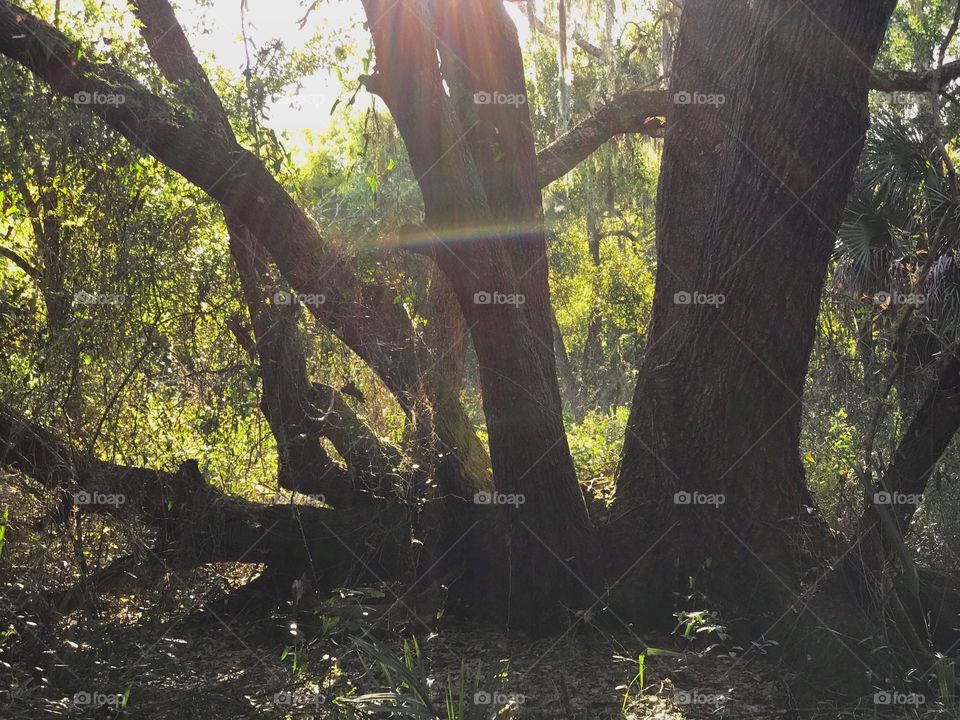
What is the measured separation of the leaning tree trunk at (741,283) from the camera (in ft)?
19.9

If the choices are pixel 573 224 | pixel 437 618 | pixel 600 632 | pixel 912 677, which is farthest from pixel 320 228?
pixel 573 224

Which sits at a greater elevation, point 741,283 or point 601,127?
point 601,127

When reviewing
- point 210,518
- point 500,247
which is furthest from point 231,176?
point 210,518

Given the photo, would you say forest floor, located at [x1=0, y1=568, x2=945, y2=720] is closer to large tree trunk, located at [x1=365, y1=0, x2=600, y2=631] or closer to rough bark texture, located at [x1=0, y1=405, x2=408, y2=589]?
rough bark texture, located at [x1=0, y1=405, x2=408, y2=589]

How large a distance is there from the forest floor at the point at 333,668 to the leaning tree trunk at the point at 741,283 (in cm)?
58

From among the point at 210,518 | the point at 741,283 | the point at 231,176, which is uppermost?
the point at 231,176

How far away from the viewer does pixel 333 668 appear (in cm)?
515

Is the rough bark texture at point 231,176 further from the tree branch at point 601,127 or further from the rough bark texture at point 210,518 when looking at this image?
the tree branch at point 601,127

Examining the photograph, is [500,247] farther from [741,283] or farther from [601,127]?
[601,127]

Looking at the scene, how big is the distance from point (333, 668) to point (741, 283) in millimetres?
3337

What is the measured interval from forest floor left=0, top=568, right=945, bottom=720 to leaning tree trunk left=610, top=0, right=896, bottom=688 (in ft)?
1.90

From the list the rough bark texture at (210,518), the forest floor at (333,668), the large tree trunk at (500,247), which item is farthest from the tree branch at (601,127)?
the forest floor at (333,668)

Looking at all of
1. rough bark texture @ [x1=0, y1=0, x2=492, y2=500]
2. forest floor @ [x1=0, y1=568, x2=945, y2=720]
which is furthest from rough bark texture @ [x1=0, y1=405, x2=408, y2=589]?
rough bark texture @ [x1=0, y1=0, x2=492, y2=500]

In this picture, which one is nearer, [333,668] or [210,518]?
[333,668]
